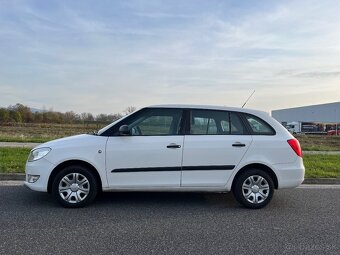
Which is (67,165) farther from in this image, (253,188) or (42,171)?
(253,188)

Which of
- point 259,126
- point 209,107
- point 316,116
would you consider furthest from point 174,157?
point 316,116

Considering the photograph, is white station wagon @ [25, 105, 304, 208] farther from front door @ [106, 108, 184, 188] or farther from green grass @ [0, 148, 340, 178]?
green grass @ [0, 148, 340, 178]

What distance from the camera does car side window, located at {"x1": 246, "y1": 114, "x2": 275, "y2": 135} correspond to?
5.76 meters

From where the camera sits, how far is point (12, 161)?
29.4ft

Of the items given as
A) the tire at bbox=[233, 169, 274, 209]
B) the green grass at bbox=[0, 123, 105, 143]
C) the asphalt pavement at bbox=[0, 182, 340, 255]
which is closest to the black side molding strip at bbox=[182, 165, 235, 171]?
the tire at bbox=[233, 169, 274, 209]

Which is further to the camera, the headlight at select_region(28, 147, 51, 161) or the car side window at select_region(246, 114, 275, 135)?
the car side window at select_region(246, 114, 275, 135)

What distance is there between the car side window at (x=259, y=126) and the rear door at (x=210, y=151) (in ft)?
0.56

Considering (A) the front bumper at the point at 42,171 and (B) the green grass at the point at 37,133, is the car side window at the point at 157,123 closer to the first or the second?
(A) the front bumper at the point at 42,171

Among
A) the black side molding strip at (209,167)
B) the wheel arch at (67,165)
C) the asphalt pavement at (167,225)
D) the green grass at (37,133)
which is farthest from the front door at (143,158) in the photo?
the green grass at (37,133)

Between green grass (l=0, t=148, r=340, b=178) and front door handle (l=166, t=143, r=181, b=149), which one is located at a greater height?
front door handle (l=166, t=143, r=181, b=149)

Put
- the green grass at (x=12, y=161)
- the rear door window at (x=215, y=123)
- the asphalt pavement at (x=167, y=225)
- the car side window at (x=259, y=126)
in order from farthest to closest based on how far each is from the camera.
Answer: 1. the green grass at (x=12, y=161)
2. the car side window at (x=259, y=126)
3. the rear door window at (x=215, y=123)
4. the asphalt pavement at (x=167, y=225)

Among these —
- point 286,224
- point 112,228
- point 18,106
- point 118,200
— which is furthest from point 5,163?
point 18,106

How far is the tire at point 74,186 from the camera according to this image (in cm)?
534

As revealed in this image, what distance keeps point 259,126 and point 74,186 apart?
10.6 feet
